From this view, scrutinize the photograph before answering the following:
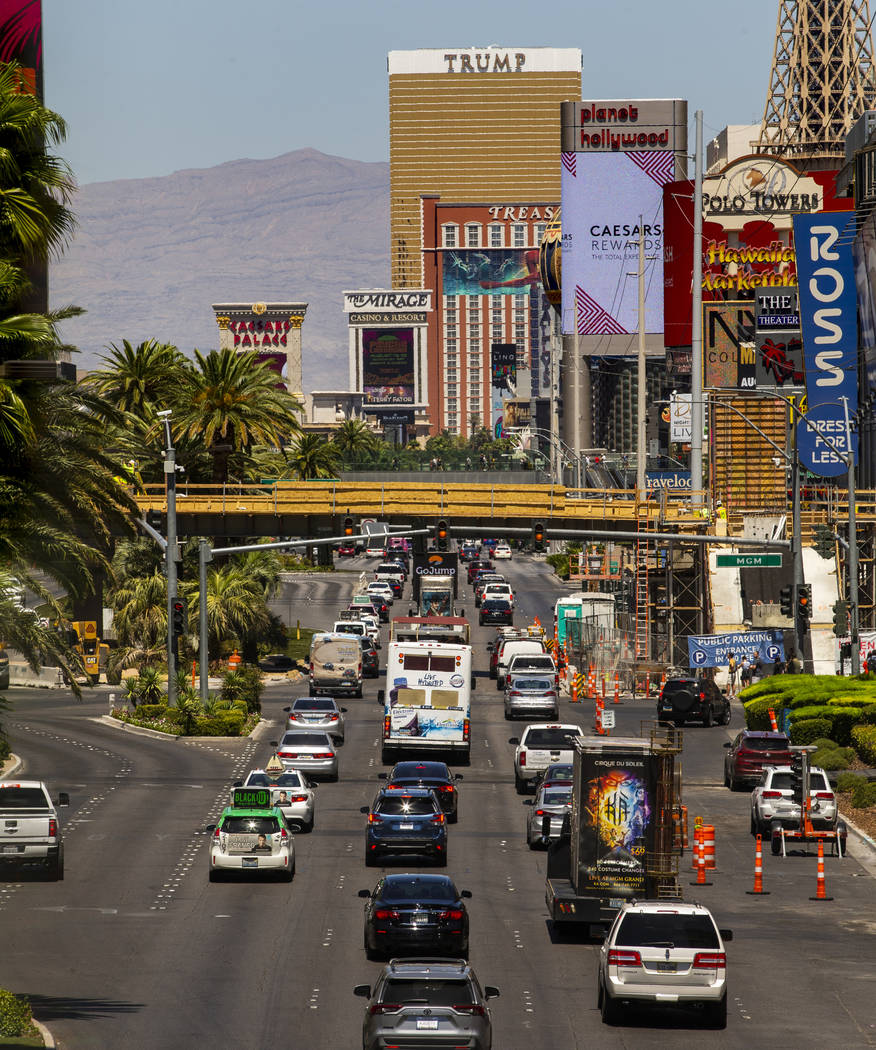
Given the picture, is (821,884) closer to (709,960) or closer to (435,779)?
(435,779)

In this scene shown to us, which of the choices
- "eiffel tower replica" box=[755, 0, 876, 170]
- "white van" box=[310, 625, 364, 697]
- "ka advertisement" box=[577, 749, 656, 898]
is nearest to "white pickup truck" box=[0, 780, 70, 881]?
"ka advertisement" box=[577, 749, 656, 898]

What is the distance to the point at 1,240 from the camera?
66.6 feet

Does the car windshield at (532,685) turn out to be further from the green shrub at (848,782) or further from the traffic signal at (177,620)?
the green shrub at (848,782)

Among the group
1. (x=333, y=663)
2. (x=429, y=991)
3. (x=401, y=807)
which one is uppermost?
(x=429, y=991)

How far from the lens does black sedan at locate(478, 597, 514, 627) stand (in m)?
103

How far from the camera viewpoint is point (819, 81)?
192375mm

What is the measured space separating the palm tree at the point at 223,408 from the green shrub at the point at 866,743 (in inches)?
1417

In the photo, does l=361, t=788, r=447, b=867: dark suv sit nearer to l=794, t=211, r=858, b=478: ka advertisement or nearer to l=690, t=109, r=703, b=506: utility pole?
l=690, t=109, r=703, b=506: utility pole

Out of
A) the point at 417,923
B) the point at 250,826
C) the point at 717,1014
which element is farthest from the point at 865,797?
the point at 717,1014

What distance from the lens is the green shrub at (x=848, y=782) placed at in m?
45.4

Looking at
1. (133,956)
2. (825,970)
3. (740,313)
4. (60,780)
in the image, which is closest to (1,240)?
Answer: (133,956)

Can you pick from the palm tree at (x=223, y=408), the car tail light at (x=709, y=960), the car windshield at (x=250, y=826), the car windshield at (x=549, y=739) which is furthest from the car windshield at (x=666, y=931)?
the palm tree at (x=223, y=408)

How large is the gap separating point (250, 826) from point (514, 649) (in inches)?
1535

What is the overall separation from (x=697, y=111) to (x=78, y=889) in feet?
186
